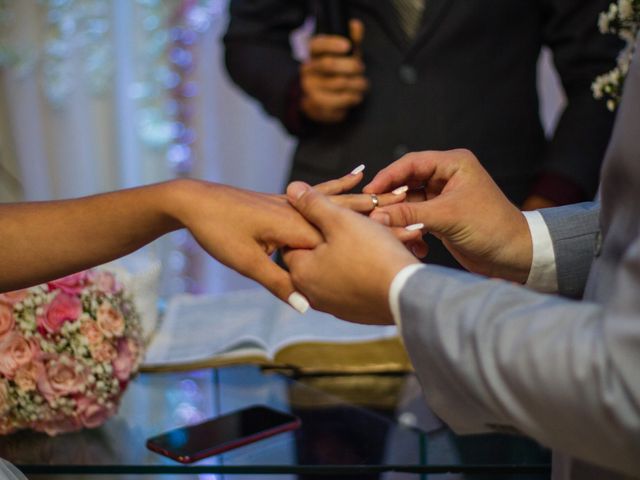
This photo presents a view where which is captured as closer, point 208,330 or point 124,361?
point 124,361

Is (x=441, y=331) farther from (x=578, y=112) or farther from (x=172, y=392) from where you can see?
(x=578, y=112)

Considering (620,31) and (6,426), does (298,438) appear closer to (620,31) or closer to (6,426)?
(6,426)

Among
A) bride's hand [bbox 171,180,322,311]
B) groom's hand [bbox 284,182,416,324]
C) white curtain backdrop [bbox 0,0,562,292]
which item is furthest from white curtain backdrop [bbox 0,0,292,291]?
groom's hand [bbox 284,182,416,324]

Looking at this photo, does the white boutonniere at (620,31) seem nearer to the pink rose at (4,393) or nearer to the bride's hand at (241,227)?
the bride's hand at (241,227)

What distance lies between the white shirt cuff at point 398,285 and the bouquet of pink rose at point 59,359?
0.49 meters

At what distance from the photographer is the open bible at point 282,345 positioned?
124cm

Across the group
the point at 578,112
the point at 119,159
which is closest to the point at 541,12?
the point at 578,112

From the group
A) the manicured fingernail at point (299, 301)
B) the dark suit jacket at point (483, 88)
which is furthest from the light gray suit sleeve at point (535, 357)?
the dark suit jacket at point (483, 88)

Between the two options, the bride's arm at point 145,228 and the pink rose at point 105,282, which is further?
the pink rose at point 105,282

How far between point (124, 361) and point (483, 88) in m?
0.96

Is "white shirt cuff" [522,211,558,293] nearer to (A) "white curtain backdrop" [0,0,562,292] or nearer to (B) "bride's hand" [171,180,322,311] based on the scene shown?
(B) "bride's hand" [171,180,322,311]

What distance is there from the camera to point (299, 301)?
0.87 meters

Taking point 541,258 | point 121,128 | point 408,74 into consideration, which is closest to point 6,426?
point 541,258

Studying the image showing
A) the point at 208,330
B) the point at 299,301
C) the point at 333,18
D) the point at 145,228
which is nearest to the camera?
the point at 299,301
